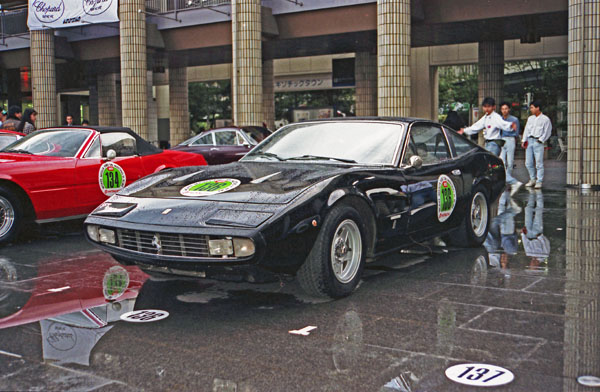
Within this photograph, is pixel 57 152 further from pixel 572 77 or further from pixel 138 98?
pixel 138 98

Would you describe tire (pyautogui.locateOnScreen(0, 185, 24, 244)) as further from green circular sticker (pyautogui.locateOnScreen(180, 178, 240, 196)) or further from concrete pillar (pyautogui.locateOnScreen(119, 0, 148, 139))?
concrete pillar (pyautogui.locateOnScreen(119, 0, 148, 139))

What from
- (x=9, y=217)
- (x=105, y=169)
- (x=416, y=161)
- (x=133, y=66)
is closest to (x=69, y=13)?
(x=133, y=66)

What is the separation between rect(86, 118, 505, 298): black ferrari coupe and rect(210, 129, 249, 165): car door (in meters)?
9.76

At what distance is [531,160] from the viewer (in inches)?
560

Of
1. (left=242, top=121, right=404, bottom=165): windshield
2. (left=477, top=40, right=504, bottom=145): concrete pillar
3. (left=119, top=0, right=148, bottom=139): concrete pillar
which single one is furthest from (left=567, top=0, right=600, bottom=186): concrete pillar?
(left=119, top=0, right=148, bottom=139): concrete pillar

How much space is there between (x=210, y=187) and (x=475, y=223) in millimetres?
3307

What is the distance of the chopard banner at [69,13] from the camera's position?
22.0m

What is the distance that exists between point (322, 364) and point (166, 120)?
43.5 m

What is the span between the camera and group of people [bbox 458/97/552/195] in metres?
12.4

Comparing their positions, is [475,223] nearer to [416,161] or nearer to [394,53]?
[416,161]

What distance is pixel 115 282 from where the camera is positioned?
5637mm

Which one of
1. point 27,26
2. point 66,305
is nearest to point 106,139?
point 66,305

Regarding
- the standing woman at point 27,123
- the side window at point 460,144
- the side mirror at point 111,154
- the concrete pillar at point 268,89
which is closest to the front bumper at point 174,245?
the side window at point 460,144

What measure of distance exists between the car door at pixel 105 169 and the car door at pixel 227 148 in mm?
6761
